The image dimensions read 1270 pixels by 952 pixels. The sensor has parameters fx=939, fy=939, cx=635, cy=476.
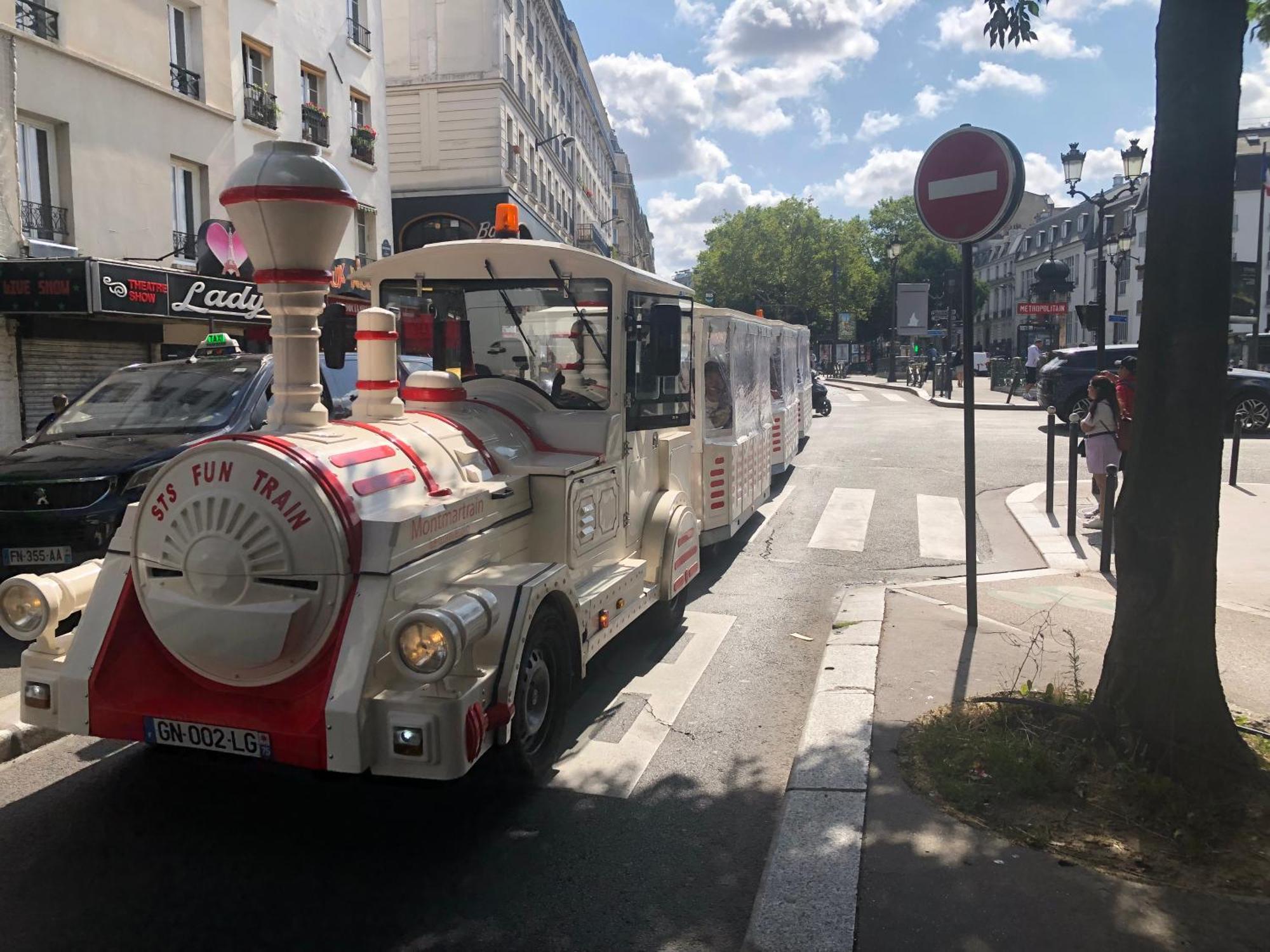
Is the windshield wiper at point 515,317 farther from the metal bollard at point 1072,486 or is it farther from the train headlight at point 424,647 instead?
the metal bollard at point 1072,486

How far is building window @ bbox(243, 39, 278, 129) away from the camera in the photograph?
56.6 ft

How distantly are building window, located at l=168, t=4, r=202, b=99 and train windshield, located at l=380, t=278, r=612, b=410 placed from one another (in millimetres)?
13313

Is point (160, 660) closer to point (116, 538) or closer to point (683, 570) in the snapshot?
point (116, 538)

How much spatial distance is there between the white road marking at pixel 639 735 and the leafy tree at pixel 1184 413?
200cm

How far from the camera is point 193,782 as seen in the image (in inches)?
154

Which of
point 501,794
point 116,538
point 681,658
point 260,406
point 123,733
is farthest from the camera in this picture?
point 260,406

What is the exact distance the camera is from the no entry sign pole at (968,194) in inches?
201

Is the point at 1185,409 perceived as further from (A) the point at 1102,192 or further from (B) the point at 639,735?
(A) the point at 1102,192

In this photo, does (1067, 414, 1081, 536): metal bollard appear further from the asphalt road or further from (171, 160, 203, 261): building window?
(171, 160, 203, 261): building window

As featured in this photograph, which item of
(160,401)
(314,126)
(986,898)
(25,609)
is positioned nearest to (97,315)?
(160,401)

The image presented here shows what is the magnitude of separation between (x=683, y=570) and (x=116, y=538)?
10.7ft

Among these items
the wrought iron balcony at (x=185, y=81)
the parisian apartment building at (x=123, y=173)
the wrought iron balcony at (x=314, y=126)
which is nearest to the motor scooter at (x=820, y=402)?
the parisian apartment building at (x=123, y=173)

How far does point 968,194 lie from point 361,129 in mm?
19196

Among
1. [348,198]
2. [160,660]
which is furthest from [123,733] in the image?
[348,198]
